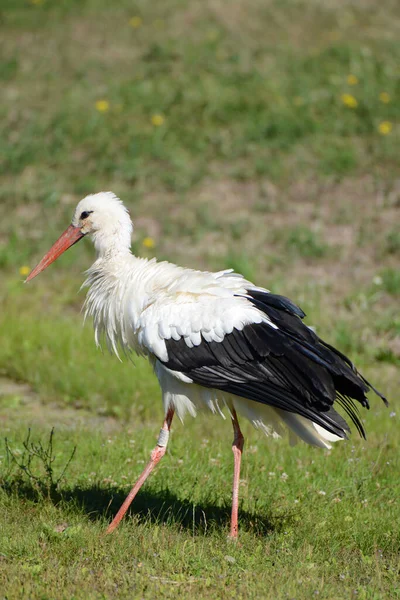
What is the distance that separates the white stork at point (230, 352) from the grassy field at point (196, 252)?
1.49 feet

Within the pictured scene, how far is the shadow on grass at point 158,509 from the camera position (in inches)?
177

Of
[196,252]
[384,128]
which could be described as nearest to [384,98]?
[384,128]

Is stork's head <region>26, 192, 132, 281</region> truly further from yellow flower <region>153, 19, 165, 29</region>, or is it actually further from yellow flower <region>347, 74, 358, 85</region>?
yellow flower <region>153, 19, 165, 29</region>

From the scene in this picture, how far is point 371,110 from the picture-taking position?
10.4 metres

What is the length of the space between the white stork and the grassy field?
45 cm

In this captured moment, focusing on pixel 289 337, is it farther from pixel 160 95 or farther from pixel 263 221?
pixel 160 95

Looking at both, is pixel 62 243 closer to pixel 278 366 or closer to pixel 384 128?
pixel 278 366

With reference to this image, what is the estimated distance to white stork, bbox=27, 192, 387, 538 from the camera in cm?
428

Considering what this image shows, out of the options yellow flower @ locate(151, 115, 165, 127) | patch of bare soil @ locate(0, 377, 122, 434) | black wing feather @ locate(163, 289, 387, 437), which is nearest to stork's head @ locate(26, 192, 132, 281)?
black wing feather @ locate(163, 289, 387, 437)

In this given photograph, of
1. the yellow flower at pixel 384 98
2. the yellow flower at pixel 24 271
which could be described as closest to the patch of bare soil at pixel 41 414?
the yellow flower at pixel 24 271

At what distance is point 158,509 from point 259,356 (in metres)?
1.04

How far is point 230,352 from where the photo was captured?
4.46 m

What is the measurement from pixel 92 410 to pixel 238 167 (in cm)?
437

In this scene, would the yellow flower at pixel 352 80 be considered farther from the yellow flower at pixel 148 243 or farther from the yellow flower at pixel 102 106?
the yellow flower at pixel 148 243
